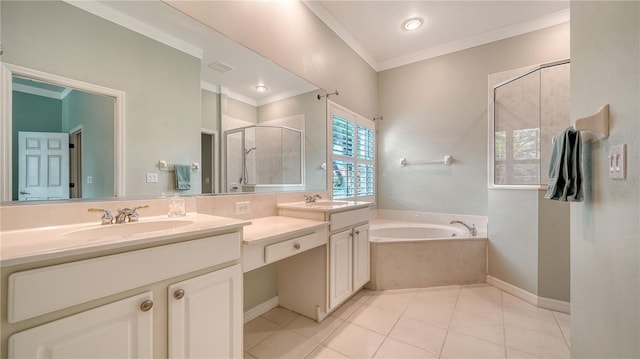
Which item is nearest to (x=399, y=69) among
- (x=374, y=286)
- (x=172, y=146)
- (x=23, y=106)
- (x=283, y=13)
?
(x=283, y=13)

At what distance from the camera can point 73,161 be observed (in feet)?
3.48

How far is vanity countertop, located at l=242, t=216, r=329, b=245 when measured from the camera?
4.16 feet

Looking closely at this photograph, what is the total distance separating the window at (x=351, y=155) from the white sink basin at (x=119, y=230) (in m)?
1.76

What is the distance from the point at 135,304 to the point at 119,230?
0.41 m

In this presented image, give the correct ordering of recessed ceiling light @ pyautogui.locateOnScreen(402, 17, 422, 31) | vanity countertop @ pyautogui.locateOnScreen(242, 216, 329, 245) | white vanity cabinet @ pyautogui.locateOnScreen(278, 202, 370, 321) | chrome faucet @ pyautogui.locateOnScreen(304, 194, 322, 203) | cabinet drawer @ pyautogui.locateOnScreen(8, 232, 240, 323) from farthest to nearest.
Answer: recessed ceiling light @ pyautogui.locateOnScreen(402, 17, 422, 31) → chrome faucet @ pyautogui.locateOnScreen(304, 194, 322, 203) → white vanity cabinet @ pyautogui.locateOnScreen(278, 202, 370, 321) → vanity countertop @ pyautogui.locateOnScreen(242, 216, 329, 245) → cabinet drawer @ pyautogui.locateOnScreen(8, 232, 240, 323)

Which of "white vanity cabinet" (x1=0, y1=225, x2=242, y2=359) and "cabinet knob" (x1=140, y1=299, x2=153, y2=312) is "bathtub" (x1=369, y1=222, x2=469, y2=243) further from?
"cabinet knob" (x1=140, y1=299, x2=153, y2=312)

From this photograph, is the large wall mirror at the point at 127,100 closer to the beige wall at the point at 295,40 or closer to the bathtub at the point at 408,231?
the beige wall at the point at 295,40

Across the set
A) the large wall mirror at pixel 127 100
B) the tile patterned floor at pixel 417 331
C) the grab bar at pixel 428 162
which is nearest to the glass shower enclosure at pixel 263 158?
the large wall mirror at pixel 127 100

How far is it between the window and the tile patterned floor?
1.25 m

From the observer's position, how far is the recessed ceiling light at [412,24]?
2.64 metres

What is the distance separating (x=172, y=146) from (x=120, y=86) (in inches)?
13.9

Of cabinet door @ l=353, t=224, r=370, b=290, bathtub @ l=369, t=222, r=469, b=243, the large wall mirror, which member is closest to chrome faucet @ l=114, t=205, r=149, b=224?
the large wall mirror

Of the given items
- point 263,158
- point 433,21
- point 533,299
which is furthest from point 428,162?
point 263,158

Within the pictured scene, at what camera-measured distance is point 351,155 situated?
3051 millimetres
